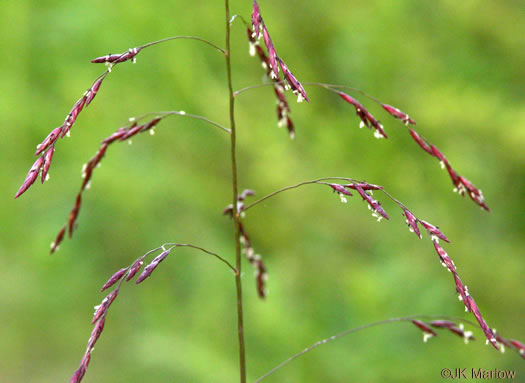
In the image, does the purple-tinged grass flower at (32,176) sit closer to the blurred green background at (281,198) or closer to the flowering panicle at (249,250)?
the flowering panicle at (249,250)

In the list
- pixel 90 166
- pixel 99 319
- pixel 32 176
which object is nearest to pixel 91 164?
pixel 90 166

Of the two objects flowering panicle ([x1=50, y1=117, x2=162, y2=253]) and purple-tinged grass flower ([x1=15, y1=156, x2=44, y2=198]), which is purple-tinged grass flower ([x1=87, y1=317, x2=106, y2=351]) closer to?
flowering panicle ([x1=50, y1=117, x2=162, y2=253])

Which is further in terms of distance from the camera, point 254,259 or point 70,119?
point 254,259

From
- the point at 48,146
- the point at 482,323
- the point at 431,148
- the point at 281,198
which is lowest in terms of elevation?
the point at 281,198

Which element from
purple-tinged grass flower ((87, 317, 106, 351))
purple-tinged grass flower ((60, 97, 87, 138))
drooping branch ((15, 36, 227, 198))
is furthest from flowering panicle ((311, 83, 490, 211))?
purple-tinged grass flower ((87, 317, 106, 351))

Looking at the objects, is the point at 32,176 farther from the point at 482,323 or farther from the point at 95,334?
the point at 482,323

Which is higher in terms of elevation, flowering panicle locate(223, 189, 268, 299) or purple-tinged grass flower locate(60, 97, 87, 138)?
purple-tinged grass flower locate(60, 97, 87, 138)

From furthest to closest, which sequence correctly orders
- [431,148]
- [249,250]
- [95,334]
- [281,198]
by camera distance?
[281,198] → [249,250] → [431,148] → [95,334]

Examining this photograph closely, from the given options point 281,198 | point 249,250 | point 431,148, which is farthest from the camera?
point 281,198

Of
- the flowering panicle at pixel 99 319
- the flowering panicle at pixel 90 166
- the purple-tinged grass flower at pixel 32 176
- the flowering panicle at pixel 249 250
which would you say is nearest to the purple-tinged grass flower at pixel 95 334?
the flowering panicle at pixel 99 319
